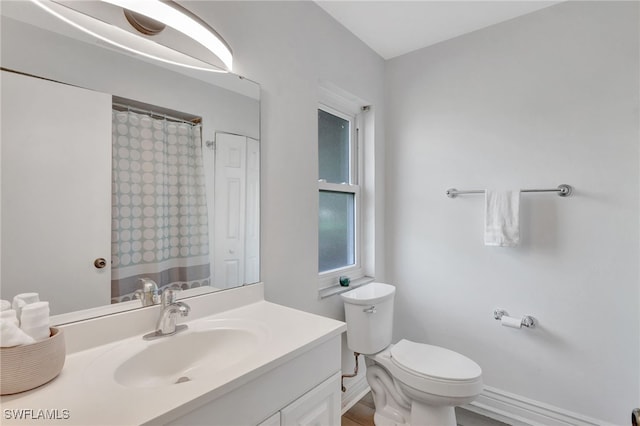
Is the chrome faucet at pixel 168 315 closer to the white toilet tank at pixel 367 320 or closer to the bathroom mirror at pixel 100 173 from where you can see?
the bathroom mirror at pixel 100 173

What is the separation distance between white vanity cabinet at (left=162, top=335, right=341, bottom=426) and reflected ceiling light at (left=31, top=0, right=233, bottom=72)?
1068 mm

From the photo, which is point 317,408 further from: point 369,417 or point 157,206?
point 369,417

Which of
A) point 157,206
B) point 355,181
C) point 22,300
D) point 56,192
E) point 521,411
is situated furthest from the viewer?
point 355,181

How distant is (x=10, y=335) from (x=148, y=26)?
946 mm

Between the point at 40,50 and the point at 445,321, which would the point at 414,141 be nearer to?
the point at 445,321

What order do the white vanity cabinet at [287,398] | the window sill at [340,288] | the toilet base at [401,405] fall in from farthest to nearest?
the window sill at [340,288], the toilet base at [401,405], the white vanity cabinet at [287,398]

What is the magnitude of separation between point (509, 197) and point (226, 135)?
160 cm

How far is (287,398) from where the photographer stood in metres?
0.83

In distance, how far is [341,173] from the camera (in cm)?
213

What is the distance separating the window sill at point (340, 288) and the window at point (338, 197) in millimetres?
40

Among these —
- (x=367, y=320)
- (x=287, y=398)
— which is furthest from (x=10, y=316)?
(x=367, y=320)

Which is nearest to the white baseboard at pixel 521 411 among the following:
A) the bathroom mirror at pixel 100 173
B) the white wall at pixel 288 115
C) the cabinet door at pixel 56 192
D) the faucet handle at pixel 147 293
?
the white wall at pixel 288 115

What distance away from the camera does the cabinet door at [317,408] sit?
84 cm

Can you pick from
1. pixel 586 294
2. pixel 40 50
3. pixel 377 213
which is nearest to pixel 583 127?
pixel 586 294
